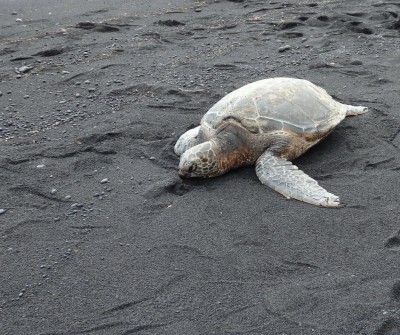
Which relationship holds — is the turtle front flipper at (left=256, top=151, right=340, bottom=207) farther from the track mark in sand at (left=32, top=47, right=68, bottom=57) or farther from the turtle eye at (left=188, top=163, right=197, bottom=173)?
Answer: the track mark in sand at (left=32, top=47, right=68, bottom=57)

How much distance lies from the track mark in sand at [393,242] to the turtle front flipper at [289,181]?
1.18ft

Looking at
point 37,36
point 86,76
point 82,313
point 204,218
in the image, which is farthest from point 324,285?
point 37,36

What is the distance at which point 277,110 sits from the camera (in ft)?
11.2

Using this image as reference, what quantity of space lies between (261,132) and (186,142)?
49 centimetres

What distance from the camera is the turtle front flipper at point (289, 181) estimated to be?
2895 millimetres

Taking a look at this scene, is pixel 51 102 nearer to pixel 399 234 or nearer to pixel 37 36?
pixel 37 36

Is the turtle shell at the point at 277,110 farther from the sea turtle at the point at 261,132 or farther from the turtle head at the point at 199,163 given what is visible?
the turtle head at the point at 199,163

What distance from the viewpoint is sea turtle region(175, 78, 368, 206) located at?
10.7 ft

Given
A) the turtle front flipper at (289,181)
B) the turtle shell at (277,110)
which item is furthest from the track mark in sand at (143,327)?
the turtle shell at (277,110)

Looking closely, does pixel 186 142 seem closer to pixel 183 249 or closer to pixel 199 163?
pixel 199 163

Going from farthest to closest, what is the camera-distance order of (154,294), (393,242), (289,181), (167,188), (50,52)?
(50,52), (167,188), (289,181), (393,242), (154,294)

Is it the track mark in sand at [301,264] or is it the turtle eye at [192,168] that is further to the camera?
the turtle eye at [192,168]

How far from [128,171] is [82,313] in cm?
126

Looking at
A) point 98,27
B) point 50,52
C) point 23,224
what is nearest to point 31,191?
point 23,224
